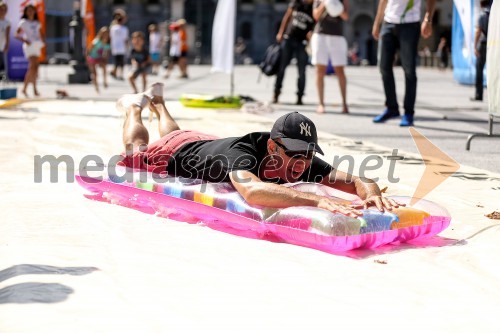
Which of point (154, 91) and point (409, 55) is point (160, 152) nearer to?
point (154, 91)

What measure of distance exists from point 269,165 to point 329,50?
23.2 feet

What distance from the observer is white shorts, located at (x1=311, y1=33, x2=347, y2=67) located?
11.3 metres

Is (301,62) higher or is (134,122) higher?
(301,62)

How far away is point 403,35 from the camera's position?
31.4 ft

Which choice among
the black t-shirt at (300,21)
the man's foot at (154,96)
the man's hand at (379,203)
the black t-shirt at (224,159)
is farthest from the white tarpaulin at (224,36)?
the man's hand at (379,203)

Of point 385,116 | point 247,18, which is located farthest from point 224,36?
point 247,18

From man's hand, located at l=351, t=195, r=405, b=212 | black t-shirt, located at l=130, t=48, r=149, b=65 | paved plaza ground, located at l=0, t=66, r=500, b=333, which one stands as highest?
black t-shirt, located at l=130, t=48, r=149, b=65

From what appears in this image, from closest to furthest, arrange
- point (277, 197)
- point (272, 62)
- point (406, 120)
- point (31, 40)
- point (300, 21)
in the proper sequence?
point (277, 197) < point (406, 120) < point (300, 21) < point (272, 62) < point (31, 40)

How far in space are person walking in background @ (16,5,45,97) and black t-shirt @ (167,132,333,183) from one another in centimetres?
979

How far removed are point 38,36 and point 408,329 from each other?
41.9 feet

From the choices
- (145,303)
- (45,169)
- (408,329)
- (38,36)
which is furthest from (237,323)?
(38,36)

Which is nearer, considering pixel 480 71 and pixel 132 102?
pixel 132 102

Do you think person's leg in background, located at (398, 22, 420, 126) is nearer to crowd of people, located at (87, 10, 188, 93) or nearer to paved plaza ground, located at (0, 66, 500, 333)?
paved plaza ground, located at (0, 66, 500, 333)

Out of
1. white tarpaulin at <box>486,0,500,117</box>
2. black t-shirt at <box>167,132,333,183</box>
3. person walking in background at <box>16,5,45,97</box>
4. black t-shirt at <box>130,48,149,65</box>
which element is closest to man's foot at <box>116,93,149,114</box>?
black t-shirt at <box>167,132,333,183</box>
